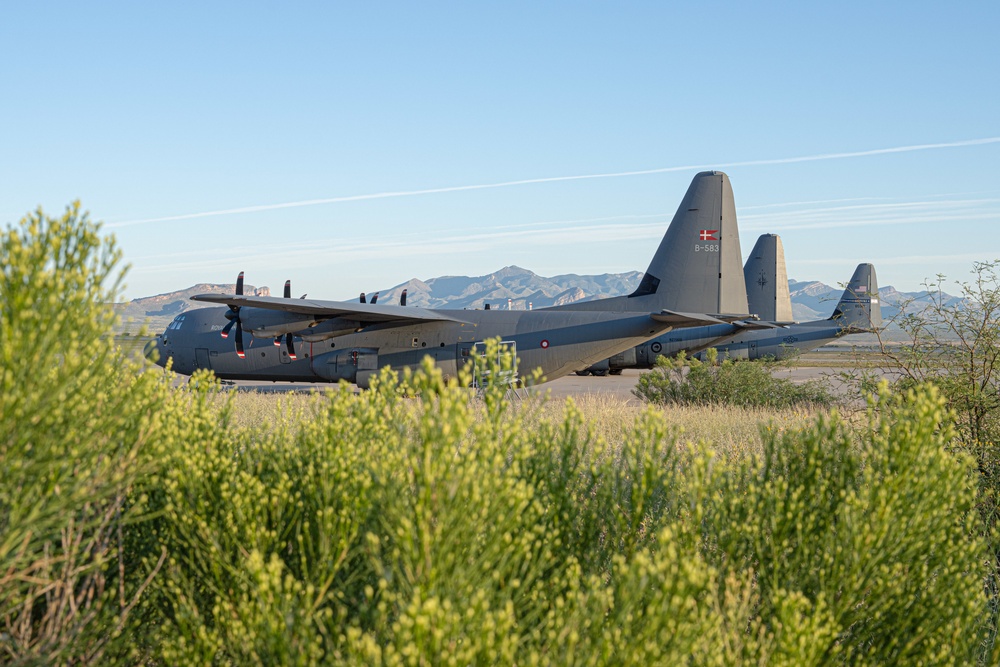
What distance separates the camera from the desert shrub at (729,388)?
24.5 meters

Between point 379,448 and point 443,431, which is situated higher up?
point 443,431

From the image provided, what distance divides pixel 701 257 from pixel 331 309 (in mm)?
13186

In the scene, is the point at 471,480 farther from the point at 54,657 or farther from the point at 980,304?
the point at 980,304

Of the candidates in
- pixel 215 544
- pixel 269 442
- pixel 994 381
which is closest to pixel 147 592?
pixel 215 544

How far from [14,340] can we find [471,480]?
2.39 meters

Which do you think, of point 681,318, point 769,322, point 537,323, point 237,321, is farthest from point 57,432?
point 769,322

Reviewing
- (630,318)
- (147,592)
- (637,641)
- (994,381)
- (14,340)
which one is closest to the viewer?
(637,641)

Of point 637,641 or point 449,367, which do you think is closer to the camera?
point 637,641

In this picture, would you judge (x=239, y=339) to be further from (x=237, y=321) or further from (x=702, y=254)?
(x=702, y=254)

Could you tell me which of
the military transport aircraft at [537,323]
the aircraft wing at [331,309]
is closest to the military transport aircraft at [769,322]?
the military transport aircraft at [537,323]

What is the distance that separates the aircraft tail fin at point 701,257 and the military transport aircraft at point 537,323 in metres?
0.04

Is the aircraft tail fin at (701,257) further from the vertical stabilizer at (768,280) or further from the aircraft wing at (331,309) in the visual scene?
the vertical stabilizer at (768,280)

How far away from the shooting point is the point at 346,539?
4.74 m

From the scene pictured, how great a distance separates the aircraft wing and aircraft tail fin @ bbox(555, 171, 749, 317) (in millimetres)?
7684
